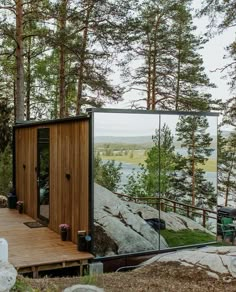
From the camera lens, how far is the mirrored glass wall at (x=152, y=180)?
5.94 m

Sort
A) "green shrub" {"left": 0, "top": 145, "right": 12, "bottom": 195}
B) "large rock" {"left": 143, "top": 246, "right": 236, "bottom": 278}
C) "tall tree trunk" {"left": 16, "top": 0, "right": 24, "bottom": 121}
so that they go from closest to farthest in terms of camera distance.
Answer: "large rock" {"left": 143, "top": 246, "right": 236, "bottom": 278} → "tall tree trunk" {"left": 16, "top": 0, "right": 24, "bottom": 121} → "green shrub" {"left": 0, "top": 145, "right": 12, "bottom": 195}

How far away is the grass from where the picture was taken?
21.4 ft

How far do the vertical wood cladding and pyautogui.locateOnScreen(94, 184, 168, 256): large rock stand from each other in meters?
0.22

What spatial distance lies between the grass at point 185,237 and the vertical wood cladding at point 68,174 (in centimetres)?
149

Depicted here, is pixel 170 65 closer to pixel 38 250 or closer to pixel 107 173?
pixel 107 173

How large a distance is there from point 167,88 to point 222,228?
7771mm

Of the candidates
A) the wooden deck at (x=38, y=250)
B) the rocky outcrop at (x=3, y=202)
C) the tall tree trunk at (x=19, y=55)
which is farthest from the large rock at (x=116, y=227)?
the tall tree trunk at (x=19, y=55)

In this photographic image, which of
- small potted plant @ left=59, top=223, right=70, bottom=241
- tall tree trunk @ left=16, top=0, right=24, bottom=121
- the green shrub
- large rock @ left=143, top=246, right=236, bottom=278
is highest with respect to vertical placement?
tall tree trunk @ left=16, top=0, right=24, bottom=121

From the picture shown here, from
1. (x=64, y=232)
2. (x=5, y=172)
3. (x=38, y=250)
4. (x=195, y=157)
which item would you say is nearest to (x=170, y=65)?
(x=5, y=172)

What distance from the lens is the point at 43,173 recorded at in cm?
794

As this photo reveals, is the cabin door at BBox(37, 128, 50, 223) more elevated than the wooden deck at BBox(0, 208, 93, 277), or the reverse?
the cabin door at BBox(37, 128, 50, 223)

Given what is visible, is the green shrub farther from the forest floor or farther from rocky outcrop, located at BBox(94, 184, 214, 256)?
the forest floor

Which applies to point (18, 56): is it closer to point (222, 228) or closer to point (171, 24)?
point (171, 24)

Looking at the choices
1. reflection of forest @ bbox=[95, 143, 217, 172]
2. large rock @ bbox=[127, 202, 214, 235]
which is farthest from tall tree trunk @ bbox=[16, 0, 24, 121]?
large rock @ bbox=[127, 202, 214, 235]
